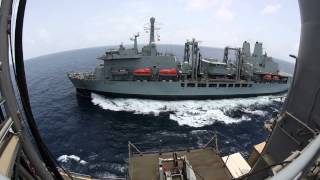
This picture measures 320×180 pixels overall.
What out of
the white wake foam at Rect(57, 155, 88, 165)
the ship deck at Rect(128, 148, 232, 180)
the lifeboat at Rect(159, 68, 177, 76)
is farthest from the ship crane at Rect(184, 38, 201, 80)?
the ship deck at Rect(128, 148, 232, 180)

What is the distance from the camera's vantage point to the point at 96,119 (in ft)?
131

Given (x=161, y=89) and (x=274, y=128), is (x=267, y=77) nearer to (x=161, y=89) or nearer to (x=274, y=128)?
(x=161, y=89)

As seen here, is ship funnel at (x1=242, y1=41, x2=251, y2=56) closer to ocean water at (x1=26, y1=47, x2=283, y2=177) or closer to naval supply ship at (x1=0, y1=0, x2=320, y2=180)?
ocean water at (x1=26, y1=47, x2=283, y2=177)

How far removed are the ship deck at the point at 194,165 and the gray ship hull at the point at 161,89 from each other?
3711cm

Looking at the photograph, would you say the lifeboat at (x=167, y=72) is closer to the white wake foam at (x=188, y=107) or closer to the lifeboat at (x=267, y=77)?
the white wake foam at (x=188, y=107)

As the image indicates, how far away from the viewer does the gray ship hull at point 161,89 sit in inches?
1954

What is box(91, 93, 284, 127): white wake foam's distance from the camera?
41034 mm

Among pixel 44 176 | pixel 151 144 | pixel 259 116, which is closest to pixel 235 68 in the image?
pixel 259 116

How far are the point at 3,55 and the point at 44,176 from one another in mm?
2858

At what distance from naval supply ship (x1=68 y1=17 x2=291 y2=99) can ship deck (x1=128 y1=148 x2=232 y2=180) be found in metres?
37.1

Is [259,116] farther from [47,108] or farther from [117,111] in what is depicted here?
[47,108]

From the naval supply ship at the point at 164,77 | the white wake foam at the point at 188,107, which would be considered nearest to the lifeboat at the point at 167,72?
the naval supply ship at the point at 164,77

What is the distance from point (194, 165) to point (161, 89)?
38.6 meters

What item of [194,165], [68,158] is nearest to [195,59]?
[68,158]
